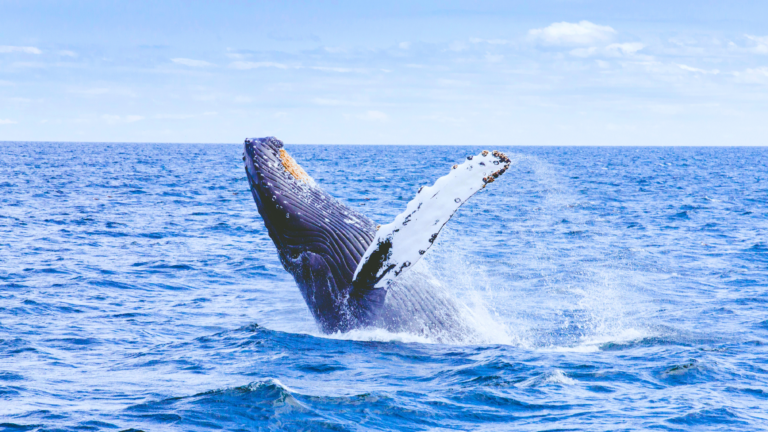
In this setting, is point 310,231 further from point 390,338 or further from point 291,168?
point 390,338

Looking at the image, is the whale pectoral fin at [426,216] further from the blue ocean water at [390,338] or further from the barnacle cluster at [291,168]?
the barnacle cluster at [291,168]

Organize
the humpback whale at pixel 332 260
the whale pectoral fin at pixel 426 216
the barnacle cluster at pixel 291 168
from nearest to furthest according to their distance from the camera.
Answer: the whale pectoral fin at pixel 426 216 → the humpback whale at pixel 332 260 → the barnacle cluster at pixel 291 168

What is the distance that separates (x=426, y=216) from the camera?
6.93 metres

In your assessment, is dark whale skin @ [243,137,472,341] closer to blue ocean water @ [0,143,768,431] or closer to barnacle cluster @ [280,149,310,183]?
barnacle cluster @ [280,149,310,183]

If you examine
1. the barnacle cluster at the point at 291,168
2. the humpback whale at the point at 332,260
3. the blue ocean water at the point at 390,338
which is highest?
the barnacle cluster at the point at 291,168

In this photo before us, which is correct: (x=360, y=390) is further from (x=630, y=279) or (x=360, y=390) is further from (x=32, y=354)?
(x=630, y=279)

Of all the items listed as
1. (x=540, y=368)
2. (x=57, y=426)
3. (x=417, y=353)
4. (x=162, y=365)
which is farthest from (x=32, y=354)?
(x=540, y=368)

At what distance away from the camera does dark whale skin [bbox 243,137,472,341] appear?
26.2 ft

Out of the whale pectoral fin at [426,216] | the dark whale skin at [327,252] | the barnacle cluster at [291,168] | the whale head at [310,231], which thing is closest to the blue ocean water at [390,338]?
the dark whale skin at [327,252]

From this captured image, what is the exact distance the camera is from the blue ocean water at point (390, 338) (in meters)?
6.78

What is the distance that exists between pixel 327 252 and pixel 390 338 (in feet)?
4.02

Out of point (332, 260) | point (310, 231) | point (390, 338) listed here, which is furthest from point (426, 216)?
point (390, 338)

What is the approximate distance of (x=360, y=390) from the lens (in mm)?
7316

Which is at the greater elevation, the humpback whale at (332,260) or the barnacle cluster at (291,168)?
the barnacle cluster at (291,168)
